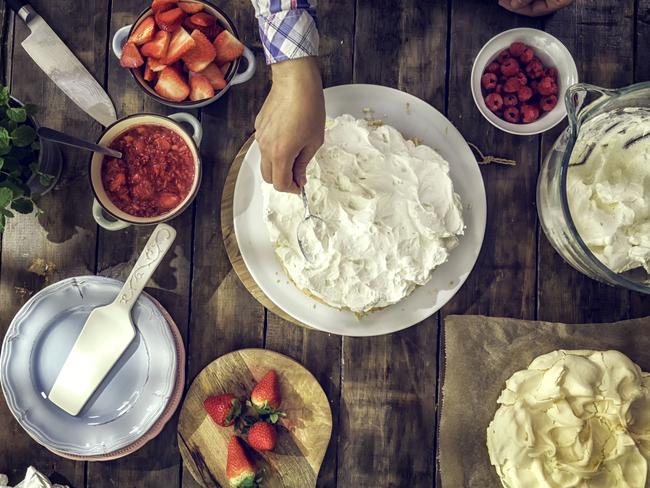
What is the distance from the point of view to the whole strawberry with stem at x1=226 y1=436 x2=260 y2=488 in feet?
5.10

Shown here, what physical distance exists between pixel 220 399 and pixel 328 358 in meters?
0.29

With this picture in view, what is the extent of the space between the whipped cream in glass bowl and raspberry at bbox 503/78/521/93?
18cm

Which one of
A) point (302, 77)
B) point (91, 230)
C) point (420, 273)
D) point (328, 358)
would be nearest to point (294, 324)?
point (328, 358)

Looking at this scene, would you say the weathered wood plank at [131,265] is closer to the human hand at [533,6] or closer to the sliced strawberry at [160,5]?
the sliced strawberry at [160,5]

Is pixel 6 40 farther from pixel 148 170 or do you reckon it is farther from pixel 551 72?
pixel 551 72

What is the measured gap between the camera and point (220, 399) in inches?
61.7

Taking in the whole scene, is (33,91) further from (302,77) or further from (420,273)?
(420,273)

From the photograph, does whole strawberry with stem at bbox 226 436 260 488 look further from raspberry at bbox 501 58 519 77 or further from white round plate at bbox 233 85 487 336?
raspberry at bbox 501 58 519 77

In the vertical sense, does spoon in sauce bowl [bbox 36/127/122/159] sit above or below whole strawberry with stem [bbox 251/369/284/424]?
above

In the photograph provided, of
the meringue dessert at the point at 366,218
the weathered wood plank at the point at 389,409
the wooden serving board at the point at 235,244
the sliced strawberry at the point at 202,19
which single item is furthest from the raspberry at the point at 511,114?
the sliced strawberry at the point at 202,19

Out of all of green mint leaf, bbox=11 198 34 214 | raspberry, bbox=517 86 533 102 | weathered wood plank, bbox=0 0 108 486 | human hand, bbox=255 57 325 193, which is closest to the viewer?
human hand, bbox=255 57 325 193

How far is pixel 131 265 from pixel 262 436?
544mm

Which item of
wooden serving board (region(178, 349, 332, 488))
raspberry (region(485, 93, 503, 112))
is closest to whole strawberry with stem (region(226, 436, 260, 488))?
wooden serving board (region(178, 349, 332, 488))

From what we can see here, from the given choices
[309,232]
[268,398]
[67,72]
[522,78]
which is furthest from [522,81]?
[67,72]
